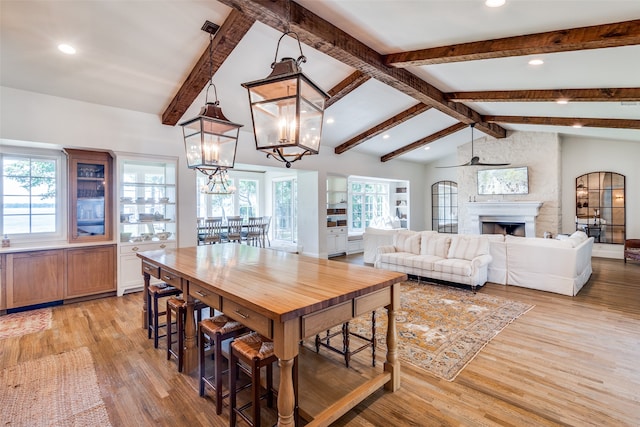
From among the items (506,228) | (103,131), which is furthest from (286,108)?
(506,228)

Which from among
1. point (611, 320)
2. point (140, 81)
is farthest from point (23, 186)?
point (611, 320)

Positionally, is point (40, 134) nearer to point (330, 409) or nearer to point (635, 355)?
point (330, 409)

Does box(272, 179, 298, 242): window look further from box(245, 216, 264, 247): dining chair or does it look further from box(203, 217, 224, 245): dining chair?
box(203, 217, 224, 245): dining chair

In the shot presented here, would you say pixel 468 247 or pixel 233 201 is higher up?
pixel 233 201

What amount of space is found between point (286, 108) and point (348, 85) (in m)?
3.52

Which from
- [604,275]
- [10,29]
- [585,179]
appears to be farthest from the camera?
[585,179]

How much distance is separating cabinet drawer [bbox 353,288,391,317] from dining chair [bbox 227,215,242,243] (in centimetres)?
623

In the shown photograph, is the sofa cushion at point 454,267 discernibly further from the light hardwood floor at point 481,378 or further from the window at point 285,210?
the window at point 285,210

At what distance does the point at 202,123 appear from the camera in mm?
2715

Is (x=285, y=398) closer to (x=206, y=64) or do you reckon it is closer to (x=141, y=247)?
(x=206, y=64)

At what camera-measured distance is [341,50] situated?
356cm

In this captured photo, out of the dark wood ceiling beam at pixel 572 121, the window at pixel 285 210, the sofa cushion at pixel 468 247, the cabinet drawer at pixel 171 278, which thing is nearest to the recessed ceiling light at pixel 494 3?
the cabinet drawer at pixel 171 278

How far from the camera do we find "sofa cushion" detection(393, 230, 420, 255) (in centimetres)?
628

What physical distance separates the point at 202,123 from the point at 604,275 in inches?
306
